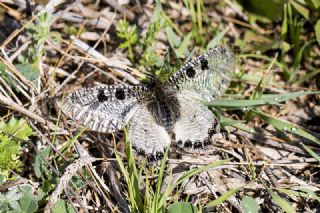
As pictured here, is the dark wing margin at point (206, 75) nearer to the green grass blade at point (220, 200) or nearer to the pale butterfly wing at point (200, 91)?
the pale butterfly wing at point (200, 91)

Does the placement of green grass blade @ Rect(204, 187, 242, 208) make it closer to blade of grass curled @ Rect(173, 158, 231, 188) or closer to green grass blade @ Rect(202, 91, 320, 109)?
blade of grass curled @ Rect(173, 158, 231, 188)

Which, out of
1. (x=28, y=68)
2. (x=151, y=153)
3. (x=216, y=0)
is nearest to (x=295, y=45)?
(x=216, y=0)

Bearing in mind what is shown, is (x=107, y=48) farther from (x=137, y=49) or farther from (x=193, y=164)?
(x=193, y=164)

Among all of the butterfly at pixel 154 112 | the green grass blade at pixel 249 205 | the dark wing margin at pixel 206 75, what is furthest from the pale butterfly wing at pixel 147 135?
the green grass blade at pixel 249 205

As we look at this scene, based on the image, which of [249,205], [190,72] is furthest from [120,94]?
[249,205]

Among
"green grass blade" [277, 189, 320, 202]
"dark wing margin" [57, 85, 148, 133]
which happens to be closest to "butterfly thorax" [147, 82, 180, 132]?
"dark wing margin" [57, 85, 148, 133]

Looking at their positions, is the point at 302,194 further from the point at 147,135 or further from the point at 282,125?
the point at 147,135
